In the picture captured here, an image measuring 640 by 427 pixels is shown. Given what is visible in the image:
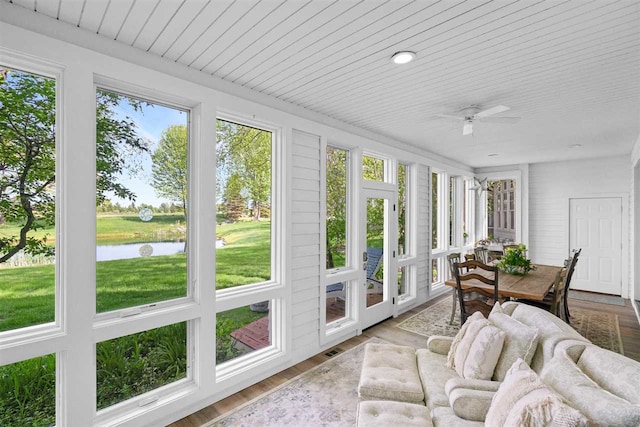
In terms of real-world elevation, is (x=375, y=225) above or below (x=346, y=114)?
below

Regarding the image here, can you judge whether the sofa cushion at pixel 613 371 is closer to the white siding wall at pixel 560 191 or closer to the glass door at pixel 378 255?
the glass door at pixel 378 255

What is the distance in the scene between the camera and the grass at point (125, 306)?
1.92 m

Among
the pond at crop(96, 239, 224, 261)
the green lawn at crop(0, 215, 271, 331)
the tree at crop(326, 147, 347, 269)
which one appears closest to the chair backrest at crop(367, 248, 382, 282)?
the tree at crop(326, 147, 347, 269)

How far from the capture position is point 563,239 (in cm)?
674

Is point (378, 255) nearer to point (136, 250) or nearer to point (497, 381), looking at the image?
point (497, 381)

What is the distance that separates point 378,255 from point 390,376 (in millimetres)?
2596

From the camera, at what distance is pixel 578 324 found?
466cm

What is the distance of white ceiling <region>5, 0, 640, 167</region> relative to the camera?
1763mm

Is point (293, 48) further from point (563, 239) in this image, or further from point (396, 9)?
point (563, 239)

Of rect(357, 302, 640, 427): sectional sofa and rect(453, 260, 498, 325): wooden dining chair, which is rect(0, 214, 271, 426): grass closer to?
rect(357, 302, 640, 427): sectional sofa

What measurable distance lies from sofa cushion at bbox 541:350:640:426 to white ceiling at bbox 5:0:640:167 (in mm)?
1874

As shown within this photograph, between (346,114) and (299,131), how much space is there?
0.68 metres

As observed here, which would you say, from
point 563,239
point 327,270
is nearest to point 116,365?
point 327,270

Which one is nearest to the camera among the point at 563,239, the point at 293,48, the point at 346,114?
the point at 293,48
